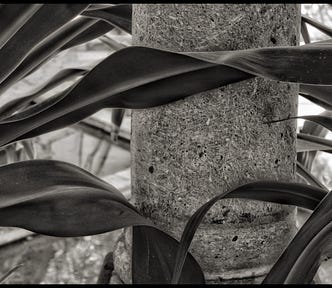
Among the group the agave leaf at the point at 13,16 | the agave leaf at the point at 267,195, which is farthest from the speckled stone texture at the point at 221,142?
the agave leaf at the point at 13,16

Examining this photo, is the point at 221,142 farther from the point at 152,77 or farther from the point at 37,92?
the point at 37,92

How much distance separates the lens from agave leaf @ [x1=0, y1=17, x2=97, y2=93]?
0.71m

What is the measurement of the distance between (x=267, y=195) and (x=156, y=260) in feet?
0.43

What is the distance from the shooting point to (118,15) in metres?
0.82

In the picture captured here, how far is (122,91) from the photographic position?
0.59 meters

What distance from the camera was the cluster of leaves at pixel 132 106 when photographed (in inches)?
21.5

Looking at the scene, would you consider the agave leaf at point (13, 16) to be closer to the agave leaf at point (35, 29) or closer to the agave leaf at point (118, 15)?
the agave leaf at point (35, 29)

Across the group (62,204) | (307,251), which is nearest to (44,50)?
(62,204)

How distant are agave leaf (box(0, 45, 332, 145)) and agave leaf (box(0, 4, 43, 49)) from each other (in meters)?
0.08

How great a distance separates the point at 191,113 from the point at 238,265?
17 centimetres

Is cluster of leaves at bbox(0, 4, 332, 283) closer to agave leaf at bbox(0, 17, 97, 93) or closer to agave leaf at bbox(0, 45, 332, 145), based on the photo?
agave leaf at bbox(0, 45, 332, 145)

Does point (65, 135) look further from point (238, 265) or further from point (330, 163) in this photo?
point (238, 265)

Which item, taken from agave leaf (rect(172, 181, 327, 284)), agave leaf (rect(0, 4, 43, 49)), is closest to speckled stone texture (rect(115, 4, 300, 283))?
agave leaf (rect(172, 181, 327, 284))

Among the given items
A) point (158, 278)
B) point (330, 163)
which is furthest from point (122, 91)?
point (330, 163)
